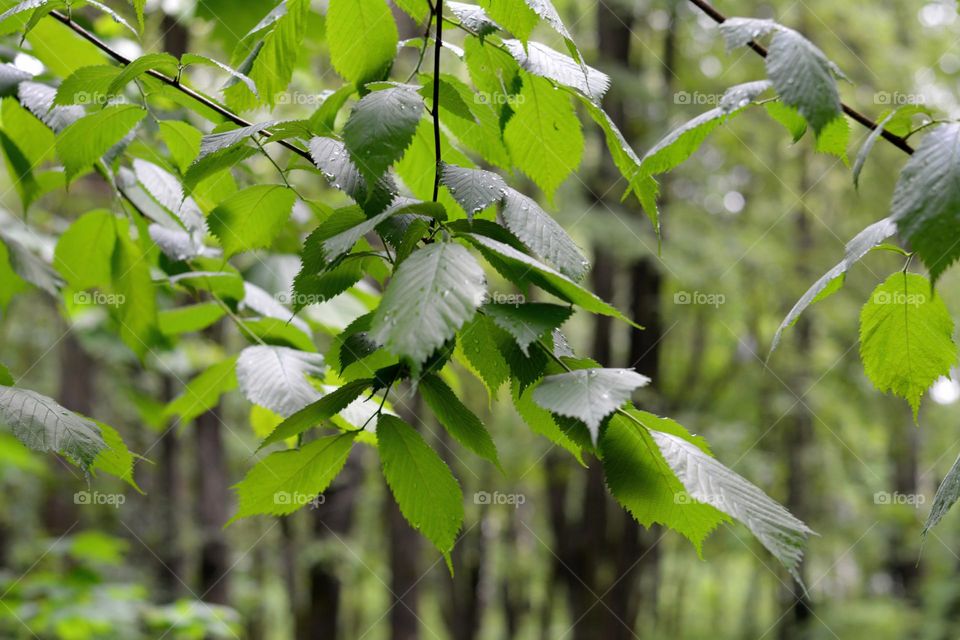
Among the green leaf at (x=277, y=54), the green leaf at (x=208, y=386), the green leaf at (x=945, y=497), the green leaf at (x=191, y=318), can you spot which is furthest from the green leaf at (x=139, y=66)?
the green leaf at (x=945, y=497)

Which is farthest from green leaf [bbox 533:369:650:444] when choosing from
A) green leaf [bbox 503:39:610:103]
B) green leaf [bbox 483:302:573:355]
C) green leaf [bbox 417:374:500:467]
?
green leaf [bbox 503:39:610:103]

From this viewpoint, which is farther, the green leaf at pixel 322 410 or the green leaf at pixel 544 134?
the green leaf at pixel 544 134

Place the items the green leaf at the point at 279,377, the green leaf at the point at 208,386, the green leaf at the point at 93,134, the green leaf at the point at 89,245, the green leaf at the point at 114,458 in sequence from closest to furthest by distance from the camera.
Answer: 1. the green leaf at the point at 114,458
2. the green leaf at the point at 93,134
3. the green leaf at the point at 279,377
4. the green leaf at the point at 208,386
5. the green leaf at the point at 89,245

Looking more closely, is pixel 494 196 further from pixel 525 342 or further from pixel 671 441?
pixel 671 441

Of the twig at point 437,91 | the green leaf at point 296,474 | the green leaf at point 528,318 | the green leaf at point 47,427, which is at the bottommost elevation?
the green leaf at point 47,427

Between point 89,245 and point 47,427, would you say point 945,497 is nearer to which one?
point 47,427

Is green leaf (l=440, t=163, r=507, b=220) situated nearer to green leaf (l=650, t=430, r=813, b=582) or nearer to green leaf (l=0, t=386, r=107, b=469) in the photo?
green leaf (l=650, t=430, r=813, b=582)

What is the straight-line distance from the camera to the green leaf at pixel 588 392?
779 millimetres

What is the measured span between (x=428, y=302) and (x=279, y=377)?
731 millimetres

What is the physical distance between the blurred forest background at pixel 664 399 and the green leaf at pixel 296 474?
262 centimetres

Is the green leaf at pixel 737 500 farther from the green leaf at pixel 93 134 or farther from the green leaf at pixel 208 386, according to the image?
the green leaf at pixel 208 386

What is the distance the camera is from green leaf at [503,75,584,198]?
114 cm

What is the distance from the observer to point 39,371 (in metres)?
14.4

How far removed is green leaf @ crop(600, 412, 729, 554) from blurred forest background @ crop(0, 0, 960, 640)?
292 centimetres
